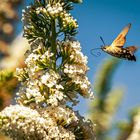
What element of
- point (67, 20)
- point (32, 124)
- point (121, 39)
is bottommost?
point (32, 124)

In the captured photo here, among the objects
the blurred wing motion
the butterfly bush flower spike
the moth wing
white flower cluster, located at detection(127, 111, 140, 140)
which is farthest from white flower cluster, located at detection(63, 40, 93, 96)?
white flower cluster, located at detection(127, 111, 140, 140)

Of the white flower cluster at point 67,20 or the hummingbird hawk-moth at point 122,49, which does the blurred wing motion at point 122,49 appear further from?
the white flower cluster at point 67,20

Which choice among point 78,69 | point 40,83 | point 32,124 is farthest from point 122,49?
point 32,124

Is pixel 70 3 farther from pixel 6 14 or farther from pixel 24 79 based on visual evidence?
pixel 6 14

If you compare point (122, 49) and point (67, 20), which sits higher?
point (67, 20)

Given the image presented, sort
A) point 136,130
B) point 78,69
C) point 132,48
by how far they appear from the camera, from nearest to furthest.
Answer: point 78,69
point 132,48
point 136,130

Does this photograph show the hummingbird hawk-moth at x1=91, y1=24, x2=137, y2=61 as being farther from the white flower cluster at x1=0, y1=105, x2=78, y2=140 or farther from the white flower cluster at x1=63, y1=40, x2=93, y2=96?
the white flower cluster at x1=0, y1=105, x2=78, y2=140

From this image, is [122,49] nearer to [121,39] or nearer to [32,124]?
[121,39]
